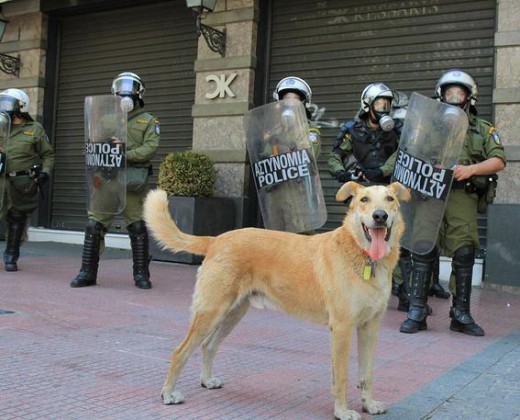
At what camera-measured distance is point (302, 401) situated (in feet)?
11.6

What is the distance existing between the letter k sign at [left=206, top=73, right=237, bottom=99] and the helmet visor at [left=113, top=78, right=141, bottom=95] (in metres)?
2.66

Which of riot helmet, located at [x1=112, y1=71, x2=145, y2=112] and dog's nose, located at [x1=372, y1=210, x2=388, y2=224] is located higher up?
riot helmet, located at [x1=112, y1=71, x2=145, y2=112]

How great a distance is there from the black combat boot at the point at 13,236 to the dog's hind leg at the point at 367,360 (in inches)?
234

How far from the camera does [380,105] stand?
607 cm

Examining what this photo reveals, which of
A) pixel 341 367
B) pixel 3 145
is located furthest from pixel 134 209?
pixel 341 367

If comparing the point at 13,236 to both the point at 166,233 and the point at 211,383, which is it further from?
the point at 211,383

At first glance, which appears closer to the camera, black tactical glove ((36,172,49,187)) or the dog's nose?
the dog's nose

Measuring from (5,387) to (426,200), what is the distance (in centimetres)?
344

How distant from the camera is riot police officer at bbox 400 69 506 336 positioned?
524cm

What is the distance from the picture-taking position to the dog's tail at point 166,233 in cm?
365

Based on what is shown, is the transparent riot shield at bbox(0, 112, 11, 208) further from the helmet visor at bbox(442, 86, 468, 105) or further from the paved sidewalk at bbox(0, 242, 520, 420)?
the helmet visor at bbox(442, 86, 468, 105)

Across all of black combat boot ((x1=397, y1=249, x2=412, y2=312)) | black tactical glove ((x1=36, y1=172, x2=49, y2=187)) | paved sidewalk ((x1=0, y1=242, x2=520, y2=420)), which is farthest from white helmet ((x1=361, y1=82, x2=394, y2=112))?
black tactical glove ((x1=36, y1=172, x2=49, y2=187))

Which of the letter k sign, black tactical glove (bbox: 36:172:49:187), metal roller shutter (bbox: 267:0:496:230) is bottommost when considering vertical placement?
black tactical glove (bbox: 36:172:49:187)

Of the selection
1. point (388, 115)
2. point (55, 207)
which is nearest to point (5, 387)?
point (388, 115)
